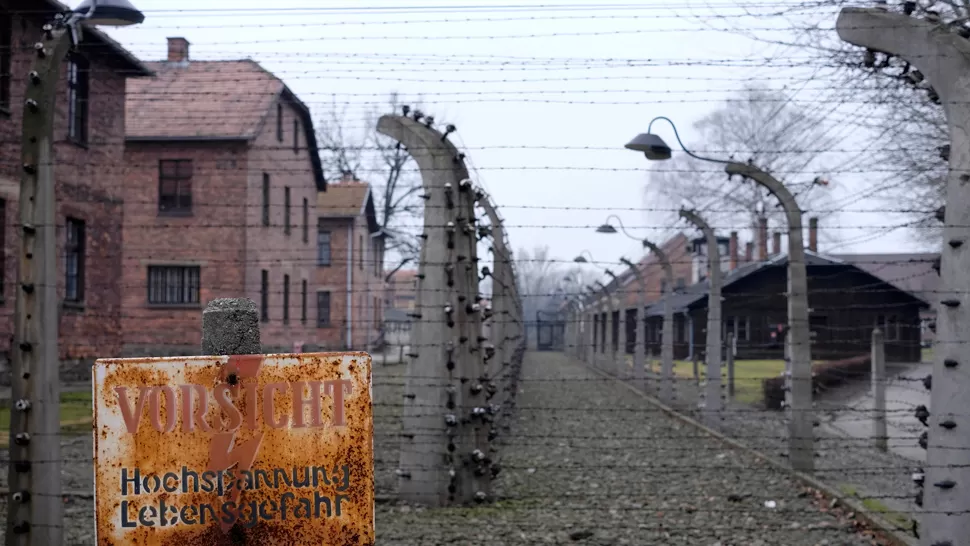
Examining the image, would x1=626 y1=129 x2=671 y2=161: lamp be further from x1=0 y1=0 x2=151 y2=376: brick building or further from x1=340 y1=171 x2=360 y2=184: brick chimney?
x1=340 y1=171 x2=360 y2=184: brick chimney

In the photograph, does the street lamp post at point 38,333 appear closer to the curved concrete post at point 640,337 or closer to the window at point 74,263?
the curved concrete post at point 640,337

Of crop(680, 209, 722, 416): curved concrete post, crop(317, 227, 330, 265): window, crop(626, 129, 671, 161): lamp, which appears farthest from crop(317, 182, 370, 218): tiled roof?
crop(626, 129, 671, 161): lamp

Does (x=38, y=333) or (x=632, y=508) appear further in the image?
(x=632, y=508)

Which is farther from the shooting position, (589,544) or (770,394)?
(770,394)

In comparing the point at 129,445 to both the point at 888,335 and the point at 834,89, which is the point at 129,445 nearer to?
the point at 834,89

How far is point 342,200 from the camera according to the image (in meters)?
46.4

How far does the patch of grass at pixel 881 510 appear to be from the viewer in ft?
28.4

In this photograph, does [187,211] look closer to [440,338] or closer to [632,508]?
[440,338]

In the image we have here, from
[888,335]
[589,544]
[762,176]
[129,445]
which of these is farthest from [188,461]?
[888,335]

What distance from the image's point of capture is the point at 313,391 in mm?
3248

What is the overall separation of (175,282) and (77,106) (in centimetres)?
947

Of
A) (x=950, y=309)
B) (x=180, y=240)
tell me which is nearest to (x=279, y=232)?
(x=180, y=240)

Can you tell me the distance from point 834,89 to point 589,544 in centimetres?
398

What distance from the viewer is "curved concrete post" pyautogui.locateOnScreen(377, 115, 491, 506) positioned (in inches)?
376
